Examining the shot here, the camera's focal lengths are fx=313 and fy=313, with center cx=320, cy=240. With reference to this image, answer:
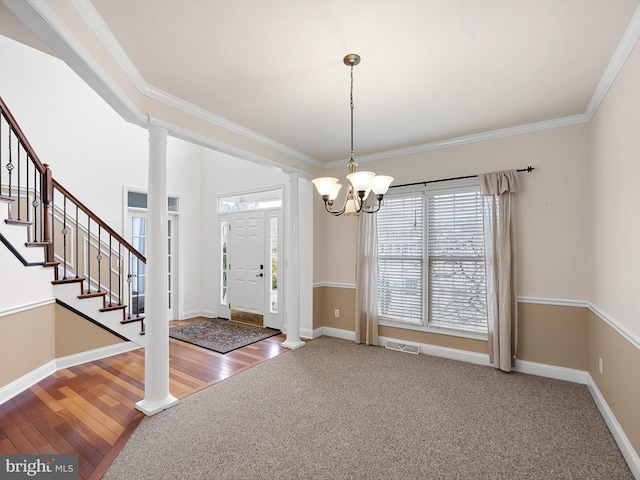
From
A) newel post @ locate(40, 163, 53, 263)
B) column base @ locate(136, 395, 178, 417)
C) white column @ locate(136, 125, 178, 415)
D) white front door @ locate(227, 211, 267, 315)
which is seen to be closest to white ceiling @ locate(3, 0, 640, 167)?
white column @ locate(136, 125, 178, 415)

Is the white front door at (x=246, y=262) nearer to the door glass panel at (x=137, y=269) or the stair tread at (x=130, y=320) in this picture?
the door glass panel at (x=137, y=269)

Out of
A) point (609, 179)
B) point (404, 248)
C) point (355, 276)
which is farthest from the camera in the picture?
point (355, 276)

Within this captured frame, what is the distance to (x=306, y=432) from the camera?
7.89 feet

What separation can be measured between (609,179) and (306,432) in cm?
317

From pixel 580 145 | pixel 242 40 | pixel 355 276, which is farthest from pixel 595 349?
pixel 242 40

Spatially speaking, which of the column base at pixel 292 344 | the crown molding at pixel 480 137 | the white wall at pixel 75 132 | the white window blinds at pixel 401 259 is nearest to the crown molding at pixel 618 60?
the crown molding at pixel 480 137

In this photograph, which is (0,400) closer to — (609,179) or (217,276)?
(217,276)

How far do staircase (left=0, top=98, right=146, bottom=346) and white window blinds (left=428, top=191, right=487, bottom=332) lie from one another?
388 centimetres

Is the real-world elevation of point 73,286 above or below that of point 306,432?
above

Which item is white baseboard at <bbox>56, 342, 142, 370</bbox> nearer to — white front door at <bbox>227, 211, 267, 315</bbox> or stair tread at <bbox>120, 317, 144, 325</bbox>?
stair tread at <bbox>120, 317, 144, 325</bbox>

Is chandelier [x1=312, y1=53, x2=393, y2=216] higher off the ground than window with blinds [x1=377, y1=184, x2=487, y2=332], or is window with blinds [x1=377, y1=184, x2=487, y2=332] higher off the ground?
chandelier [x1=312, y1=53, x2=393, y2=216]

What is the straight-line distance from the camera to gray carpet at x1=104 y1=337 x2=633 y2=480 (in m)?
2.02

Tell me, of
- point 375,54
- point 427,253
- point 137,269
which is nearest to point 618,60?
point 375,54

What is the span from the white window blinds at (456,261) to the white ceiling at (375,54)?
3.40 feet
